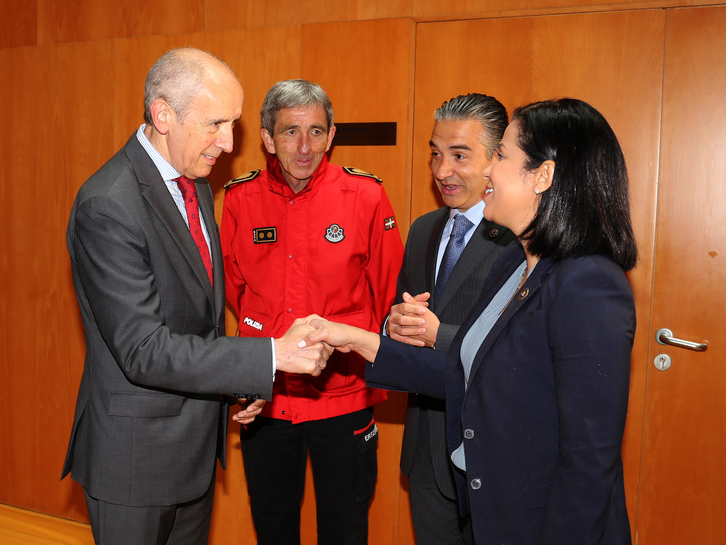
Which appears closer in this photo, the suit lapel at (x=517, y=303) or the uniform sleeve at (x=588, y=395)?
the uniform sleeve at (x=588, y=395)

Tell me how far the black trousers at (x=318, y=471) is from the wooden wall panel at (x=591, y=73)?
1224 mm

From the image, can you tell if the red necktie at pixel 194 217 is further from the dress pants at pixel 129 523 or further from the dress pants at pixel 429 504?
the dress pants at pixel 429 504

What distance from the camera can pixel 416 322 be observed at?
2033 millimetres

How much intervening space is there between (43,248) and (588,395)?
10.7 ft

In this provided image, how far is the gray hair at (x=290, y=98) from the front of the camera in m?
2.42

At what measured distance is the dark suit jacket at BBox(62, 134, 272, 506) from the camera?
158 centimetres

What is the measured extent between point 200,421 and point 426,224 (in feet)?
3.80

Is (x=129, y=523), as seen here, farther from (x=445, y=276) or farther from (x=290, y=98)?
(x=290, y=98)

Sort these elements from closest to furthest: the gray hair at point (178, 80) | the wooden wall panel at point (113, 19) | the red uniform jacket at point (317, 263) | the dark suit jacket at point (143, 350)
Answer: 1. the dark suit jacket at point (143, 350)
2. the gray hair at point (178, 80)
3. the red uniform jacket at point (317, 263)
4. the wooden wall panel at point (113, 19)

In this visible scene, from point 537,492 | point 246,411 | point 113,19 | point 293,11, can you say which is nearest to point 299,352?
point 246,411

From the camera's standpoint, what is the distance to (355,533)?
97.3 inches

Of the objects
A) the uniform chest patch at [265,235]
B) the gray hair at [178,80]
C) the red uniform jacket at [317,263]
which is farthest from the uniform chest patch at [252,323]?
the gray hair at [178,80]

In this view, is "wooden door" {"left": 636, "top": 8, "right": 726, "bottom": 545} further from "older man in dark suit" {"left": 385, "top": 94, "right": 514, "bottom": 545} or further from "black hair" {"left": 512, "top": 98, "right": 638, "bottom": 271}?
"black hair" {"left": 512, "top": 98, "right": 638, "bottom": 271}

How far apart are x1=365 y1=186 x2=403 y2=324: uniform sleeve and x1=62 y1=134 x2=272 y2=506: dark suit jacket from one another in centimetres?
92
